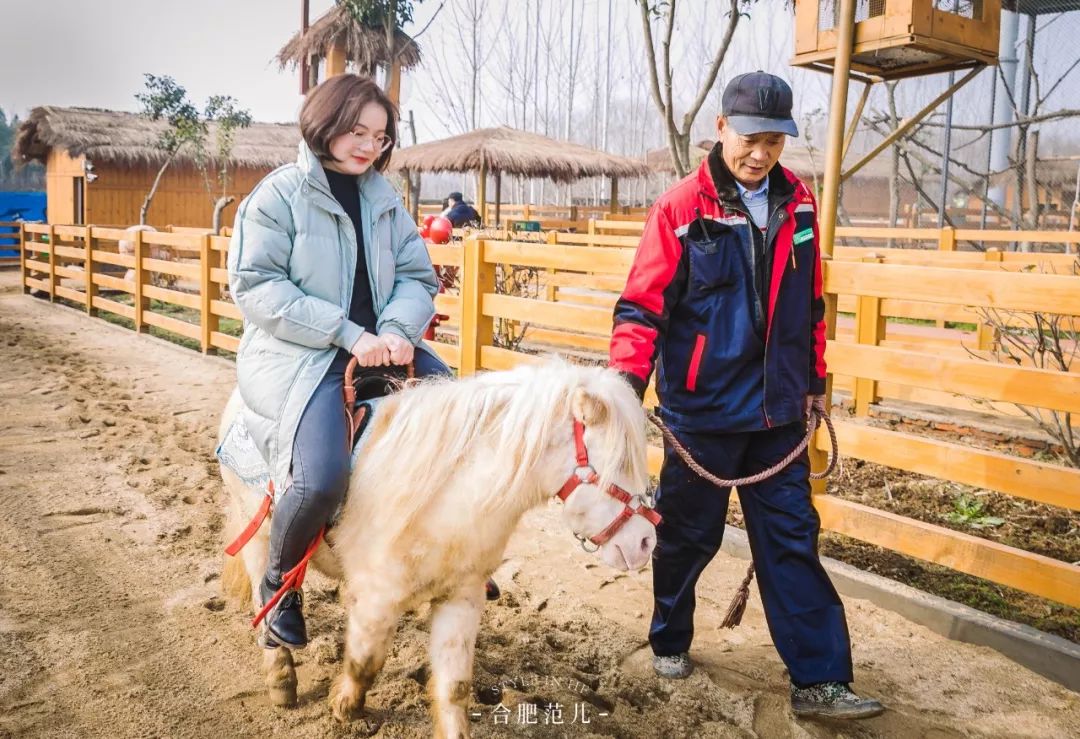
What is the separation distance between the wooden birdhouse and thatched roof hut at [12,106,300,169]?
18.1 metres

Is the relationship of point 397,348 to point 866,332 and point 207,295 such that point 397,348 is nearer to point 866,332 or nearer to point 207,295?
point 866,332

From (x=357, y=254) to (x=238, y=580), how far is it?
132 centimetres

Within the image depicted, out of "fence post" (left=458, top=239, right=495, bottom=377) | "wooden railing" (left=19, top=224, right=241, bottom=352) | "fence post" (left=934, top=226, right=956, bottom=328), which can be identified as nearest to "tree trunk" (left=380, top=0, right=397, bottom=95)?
"wooden railing" (left=19, top=224, right=241, bottom=352)

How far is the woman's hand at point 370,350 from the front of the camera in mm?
2271

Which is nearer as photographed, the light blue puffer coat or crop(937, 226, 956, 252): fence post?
the light blue puffer coat

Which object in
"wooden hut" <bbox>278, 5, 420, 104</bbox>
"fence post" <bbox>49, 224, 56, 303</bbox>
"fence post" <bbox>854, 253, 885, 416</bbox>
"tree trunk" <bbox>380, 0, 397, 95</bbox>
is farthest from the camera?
"wooden hut" <bbox>278, 5, 420, 104</bbox>

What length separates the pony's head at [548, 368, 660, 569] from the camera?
1.99 meters

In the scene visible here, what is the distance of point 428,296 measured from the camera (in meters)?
2.62

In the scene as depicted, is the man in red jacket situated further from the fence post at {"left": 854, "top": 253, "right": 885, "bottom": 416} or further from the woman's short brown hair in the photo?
the fence post at {"left": 854, "top": 253, "right": 885, "bottom": 416}

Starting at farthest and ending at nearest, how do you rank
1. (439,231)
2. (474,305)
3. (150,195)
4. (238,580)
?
(150,195)
(439,231)
(474,305)
(238,580)

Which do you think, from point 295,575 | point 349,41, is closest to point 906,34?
point 295,575

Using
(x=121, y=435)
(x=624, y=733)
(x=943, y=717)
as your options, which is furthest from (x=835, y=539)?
(x=121, y=435)

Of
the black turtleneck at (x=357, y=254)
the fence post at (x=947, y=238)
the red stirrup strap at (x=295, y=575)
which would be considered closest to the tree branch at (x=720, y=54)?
the fence post at (x=947, y=238)

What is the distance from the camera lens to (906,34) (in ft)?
13.7
